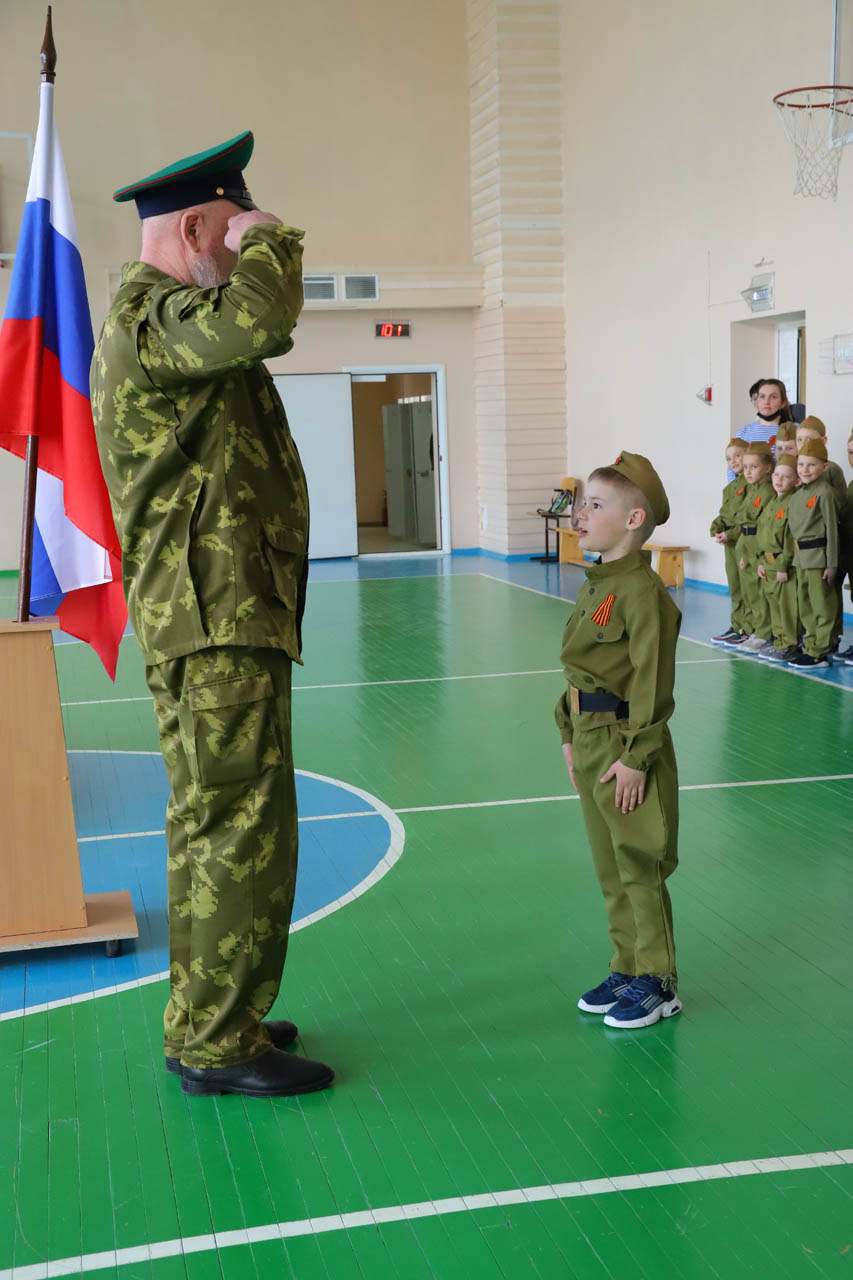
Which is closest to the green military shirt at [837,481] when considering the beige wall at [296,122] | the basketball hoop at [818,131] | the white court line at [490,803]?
the basketball hoop at [818,131]

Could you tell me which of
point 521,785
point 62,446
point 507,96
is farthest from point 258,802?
point 507,96

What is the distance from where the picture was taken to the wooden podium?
12.0 feet

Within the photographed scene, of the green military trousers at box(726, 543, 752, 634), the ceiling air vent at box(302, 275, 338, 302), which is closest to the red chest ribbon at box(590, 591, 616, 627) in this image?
the green military trousers at box(726, 543, 752, 634)

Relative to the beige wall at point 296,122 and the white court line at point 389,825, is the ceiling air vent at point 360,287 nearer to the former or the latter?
the beige wall at point 296,122

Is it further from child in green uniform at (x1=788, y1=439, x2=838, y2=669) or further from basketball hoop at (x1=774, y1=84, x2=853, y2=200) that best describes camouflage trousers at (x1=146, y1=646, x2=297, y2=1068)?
basketball hoop at (x1=774, y1=84, x2=853, y2=200)

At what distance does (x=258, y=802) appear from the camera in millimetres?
2750

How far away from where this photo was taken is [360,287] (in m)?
15.5

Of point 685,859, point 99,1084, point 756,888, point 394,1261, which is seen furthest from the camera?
point 685,859

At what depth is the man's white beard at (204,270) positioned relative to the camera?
2695 millimetres

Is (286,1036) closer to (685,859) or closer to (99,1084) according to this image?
(99,1084)

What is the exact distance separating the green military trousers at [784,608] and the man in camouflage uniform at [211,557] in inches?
252

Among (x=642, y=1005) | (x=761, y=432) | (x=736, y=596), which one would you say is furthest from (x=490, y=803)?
(x=761, y=432)

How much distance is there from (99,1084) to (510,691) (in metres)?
4.88

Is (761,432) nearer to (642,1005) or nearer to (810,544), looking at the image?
(810,544)
